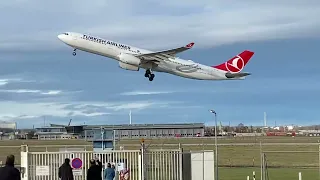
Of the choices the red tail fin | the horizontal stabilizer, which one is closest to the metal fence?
the horizontal stabilizer

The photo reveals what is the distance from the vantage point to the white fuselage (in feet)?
163

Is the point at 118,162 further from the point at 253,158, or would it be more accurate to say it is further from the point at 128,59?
the point at 253,158

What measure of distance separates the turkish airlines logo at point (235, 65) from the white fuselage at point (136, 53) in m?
2.34

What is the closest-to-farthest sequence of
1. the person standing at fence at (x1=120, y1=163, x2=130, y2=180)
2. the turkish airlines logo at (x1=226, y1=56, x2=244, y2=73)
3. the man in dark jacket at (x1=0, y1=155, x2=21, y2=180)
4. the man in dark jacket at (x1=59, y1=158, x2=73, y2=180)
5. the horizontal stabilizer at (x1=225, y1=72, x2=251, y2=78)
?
the man in dark jacket at (x1=0, y1=155, x2=21, y2=180) → the man in dark jacket at (x1=59, y1=158, x2=73, y2=180) → the person standing at fence at (x1=120, y1=163, x2=130, y2=180) → the horizontal stabilizer at (x1=225, y1=72, x2=251, y2=78) → the turkish airlines logo at (x1=226, y1=56, x2=244, y2=73)

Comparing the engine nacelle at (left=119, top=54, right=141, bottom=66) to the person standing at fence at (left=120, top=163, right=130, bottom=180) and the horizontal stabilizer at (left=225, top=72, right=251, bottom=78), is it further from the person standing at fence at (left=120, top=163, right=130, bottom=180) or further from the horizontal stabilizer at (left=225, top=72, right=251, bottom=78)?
the person standing at fence at (left=120, top=163, right=130, bottom=180)

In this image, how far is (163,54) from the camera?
4888 centimetres

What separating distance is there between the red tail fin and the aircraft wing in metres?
7.70

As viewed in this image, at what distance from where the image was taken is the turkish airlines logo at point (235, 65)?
57138 millimetres

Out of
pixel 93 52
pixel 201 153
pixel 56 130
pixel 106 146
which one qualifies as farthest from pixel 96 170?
pixel 56 130

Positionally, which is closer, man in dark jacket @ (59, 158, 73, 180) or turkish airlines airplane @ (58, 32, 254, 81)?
man in dark jacket @ (59, 158, 73, 180)

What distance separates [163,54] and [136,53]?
2.75 metres

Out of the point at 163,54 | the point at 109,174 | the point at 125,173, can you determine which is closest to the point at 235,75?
the point at 163,54

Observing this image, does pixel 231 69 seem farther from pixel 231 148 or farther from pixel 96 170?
pixel 96 170

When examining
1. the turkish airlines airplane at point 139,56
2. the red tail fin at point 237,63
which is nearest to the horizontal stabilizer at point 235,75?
the turkish airlines airplane at point 139,56
